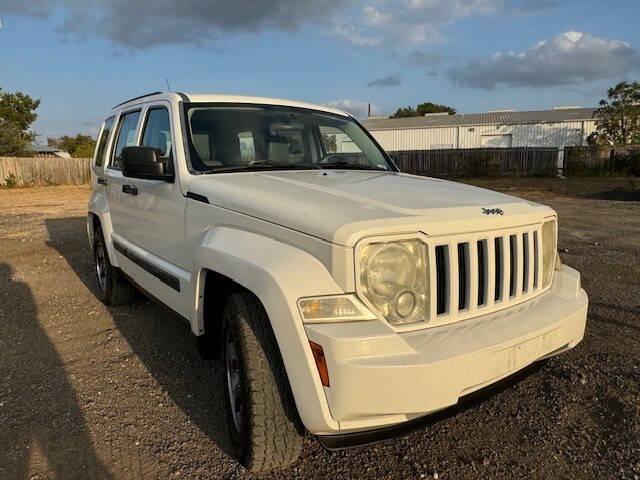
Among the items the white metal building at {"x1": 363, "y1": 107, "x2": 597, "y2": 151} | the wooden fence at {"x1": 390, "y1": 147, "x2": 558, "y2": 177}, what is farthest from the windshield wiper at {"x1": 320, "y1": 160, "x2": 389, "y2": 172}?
the white metal building at {"x1": 363, "y1": 107, "x2": 597, "y2": 151}

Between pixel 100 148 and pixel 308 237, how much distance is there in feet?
14.5

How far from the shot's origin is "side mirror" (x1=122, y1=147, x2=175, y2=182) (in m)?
3.27

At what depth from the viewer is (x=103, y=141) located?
5.72 meters

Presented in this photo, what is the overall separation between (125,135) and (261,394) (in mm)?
3445

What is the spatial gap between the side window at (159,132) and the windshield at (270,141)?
0.78 feet

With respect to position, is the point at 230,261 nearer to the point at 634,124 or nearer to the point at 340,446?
the point at 340,446

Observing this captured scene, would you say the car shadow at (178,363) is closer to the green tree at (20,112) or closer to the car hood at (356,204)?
the car hood at (356,204)

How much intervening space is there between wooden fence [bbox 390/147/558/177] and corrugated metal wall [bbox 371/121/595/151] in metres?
13.2

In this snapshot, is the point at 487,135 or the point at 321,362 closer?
the point at 321,362

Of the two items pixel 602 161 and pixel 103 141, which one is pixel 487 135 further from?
pixel 103 141

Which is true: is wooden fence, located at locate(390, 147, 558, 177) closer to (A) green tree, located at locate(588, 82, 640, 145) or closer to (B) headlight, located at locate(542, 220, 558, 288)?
(A) green tree, located at locate(588, 82, 640, 145)

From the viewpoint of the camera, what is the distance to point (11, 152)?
39.4 meters

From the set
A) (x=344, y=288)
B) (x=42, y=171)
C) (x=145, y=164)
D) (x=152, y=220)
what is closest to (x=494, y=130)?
(x=42, y=171)

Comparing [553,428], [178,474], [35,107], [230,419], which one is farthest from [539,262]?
[35,107]
